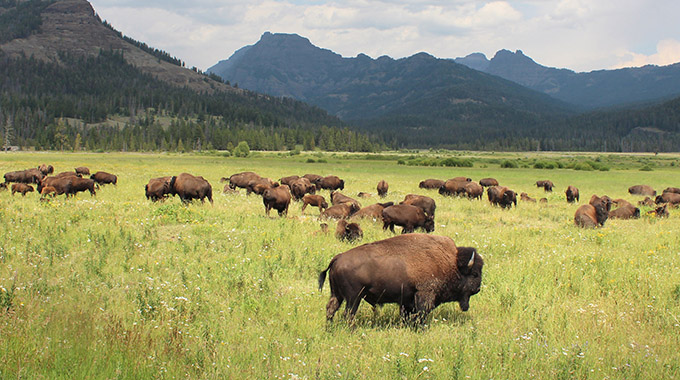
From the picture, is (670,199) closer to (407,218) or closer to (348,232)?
(407,218)

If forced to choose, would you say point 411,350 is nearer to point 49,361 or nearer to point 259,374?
point 259,374

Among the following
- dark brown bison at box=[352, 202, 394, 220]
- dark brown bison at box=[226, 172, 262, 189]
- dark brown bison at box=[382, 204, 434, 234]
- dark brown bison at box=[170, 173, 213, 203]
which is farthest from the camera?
dark brown bison at box=[226, 172, 262, 189]

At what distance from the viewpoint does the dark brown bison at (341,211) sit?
18234 mm

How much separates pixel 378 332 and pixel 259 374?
1.99 metres

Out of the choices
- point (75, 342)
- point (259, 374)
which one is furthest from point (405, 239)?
point (75, 342)

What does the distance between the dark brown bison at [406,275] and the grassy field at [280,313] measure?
0.36m

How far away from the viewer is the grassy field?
5312 millimetres

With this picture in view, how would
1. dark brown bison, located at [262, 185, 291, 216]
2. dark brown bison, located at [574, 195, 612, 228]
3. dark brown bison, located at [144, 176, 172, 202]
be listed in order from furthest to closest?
1. dark brown bison, located at [144, 176, 172, 202]
2. dark brown bison, located at [262, 185, 291, 216]
3. dark brown bison, located at [574, 195, 612, 228]

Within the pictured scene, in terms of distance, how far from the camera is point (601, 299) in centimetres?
835

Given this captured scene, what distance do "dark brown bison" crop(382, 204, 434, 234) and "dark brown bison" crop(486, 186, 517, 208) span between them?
40.2 ft

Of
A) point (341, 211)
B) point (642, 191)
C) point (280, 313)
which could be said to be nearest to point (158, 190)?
point (341, 211)

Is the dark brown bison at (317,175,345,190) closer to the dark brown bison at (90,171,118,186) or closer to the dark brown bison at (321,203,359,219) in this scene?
the dark brown bison at (321,203,359,219)

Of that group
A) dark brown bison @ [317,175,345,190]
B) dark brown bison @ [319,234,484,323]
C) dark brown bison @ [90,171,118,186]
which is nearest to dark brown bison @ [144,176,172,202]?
dark brown bison @ [90,171,118,186]

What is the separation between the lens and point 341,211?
18406 mm
